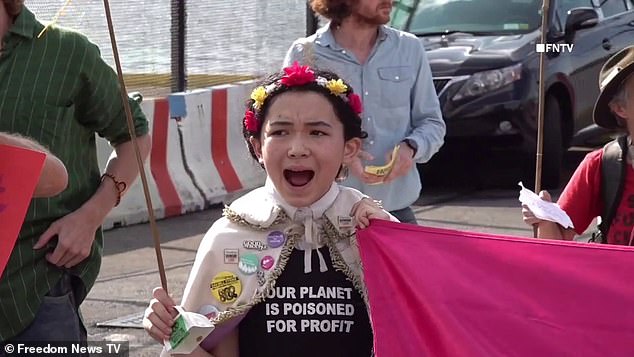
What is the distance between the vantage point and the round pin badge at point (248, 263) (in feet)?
10.8

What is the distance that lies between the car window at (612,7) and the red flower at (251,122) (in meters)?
10.1

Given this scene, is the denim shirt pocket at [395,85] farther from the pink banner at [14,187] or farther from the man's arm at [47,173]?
the pink banner at [14,187]

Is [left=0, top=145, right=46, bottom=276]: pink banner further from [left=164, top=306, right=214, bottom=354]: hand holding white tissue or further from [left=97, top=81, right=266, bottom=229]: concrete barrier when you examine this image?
[left=97, top=81, right=266, bottom=229]: concrete barrier

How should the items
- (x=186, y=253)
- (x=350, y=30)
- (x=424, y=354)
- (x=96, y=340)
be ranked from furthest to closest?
1. (x=186, y=253)
2. (x=96, y=340)
3. (x=350, y=30)
4. (x=424, y=354)

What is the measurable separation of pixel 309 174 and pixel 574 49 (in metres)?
9.50

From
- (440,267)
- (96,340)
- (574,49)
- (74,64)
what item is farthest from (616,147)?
(574,49)

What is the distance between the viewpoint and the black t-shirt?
10.7ft

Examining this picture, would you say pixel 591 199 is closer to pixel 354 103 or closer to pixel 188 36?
pixel 354 103

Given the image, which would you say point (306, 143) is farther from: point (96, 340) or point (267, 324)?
point (96, 340)

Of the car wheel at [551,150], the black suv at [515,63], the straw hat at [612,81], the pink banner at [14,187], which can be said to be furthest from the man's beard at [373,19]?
the car wheel at [551,150]

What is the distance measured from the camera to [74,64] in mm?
3727

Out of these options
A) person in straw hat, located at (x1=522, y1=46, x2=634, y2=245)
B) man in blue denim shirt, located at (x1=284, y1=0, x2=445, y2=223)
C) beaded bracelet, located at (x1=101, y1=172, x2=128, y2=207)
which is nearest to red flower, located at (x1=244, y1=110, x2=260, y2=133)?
beaded bracelet, located at (x1=101, y1=172, x2=128, y2=207)

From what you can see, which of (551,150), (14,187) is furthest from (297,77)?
(551,150)

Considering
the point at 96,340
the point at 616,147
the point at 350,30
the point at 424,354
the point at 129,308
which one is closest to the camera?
the point at 424,354
